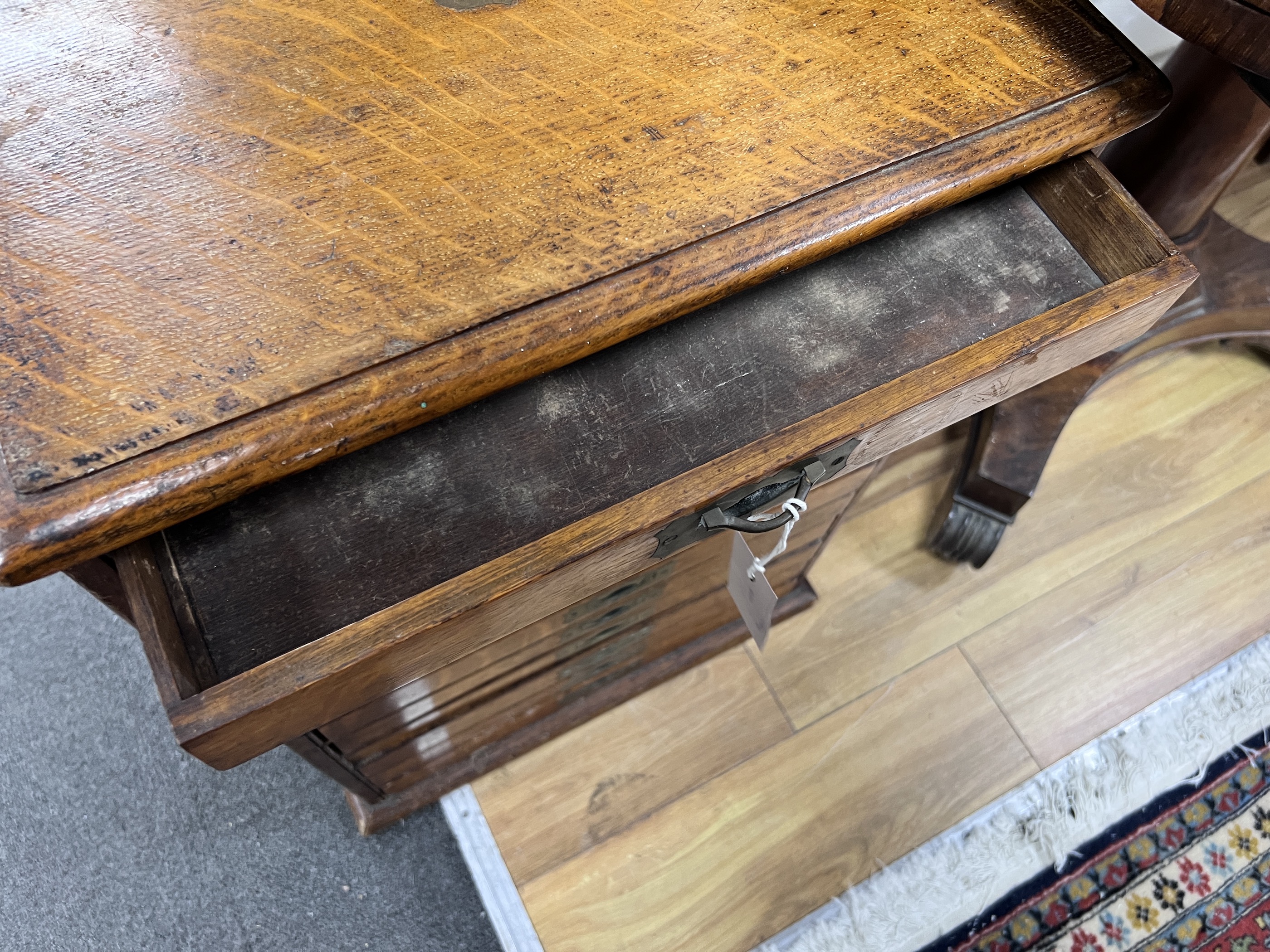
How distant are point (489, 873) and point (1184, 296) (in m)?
1.07

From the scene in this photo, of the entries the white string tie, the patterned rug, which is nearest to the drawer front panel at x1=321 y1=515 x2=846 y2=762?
the white string tie

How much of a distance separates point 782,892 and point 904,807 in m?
0.16

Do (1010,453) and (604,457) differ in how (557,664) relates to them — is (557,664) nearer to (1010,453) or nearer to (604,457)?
(604,457)

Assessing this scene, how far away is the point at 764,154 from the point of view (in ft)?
1.74

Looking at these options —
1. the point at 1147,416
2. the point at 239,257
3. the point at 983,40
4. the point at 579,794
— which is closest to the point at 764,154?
the point at 983,40

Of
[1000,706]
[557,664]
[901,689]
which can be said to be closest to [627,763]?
[557,664]

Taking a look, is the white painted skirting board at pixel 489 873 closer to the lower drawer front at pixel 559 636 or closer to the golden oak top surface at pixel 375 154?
the lower drawer front at pixel 559 636

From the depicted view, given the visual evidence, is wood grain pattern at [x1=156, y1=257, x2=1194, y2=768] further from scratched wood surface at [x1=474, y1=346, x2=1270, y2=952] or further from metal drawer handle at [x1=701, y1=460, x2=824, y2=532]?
scratched wood surface at [x1=474, y1=346, x2=1270, y2=952]

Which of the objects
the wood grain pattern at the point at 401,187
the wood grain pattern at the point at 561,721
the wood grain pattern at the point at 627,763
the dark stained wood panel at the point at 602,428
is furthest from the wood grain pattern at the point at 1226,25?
the wood grain pattern at the point at 627,763

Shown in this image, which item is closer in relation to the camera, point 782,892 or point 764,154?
point 764,154

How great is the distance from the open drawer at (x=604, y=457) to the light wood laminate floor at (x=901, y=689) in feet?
1.27

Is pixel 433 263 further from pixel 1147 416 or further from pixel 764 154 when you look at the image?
pixel 1147 416

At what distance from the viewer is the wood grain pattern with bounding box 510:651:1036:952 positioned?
0.89 metres

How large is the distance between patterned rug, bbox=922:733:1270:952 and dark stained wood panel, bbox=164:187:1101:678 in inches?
26.1
